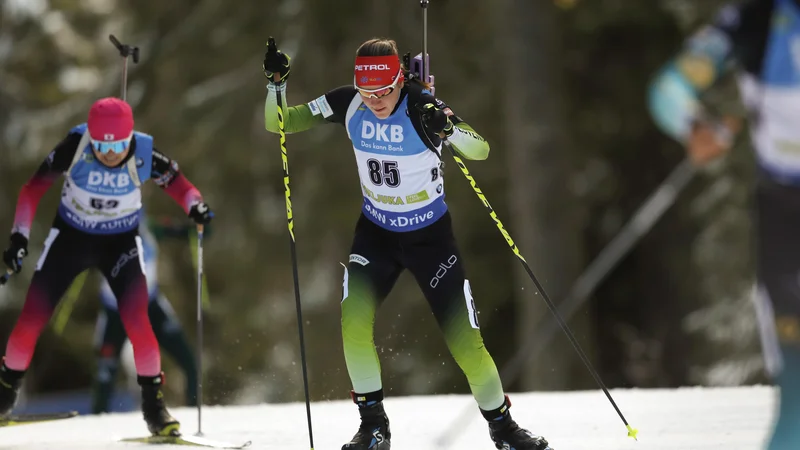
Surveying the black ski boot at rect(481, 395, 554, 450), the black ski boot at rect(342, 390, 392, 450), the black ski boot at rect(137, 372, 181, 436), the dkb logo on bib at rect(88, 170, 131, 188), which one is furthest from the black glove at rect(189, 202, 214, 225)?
the black ski boot at rect(481, 395, 554, 450)

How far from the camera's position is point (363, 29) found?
1786cm

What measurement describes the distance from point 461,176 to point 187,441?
1033 cm

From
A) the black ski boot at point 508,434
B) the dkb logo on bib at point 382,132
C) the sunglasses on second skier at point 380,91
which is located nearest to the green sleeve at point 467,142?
the dkb logo on bib at point 382,132

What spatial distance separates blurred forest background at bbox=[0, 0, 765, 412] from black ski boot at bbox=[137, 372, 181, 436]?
7594 mm

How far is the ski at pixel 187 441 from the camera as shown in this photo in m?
7.05

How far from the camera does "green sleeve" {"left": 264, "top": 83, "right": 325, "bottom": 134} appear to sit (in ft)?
20.8

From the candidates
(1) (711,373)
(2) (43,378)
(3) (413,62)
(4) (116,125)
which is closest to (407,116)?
(3) (413,62)

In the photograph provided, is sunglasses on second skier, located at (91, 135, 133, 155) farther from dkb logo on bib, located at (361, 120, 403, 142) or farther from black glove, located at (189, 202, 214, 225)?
dkb logo on bib, located at (361, 120, 403, 142)

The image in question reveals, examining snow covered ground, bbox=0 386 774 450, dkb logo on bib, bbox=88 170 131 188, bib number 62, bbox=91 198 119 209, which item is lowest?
snow covered ground, bbox=0 386 774 450

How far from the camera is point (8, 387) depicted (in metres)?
7.25

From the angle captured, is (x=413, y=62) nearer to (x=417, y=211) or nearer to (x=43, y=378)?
(x=417, y=211)

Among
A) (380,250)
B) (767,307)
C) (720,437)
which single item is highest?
(380,250)

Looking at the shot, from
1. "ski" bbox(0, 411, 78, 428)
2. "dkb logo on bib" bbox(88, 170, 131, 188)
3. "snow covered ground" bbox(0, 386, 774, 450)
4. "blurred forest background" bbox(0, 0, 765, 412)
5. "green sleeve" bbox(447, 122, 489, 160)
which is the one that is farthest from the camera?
"blurred forest background" bbox(0, 0, 765, 412)

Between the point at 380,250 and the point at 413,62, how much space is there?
958 mm
